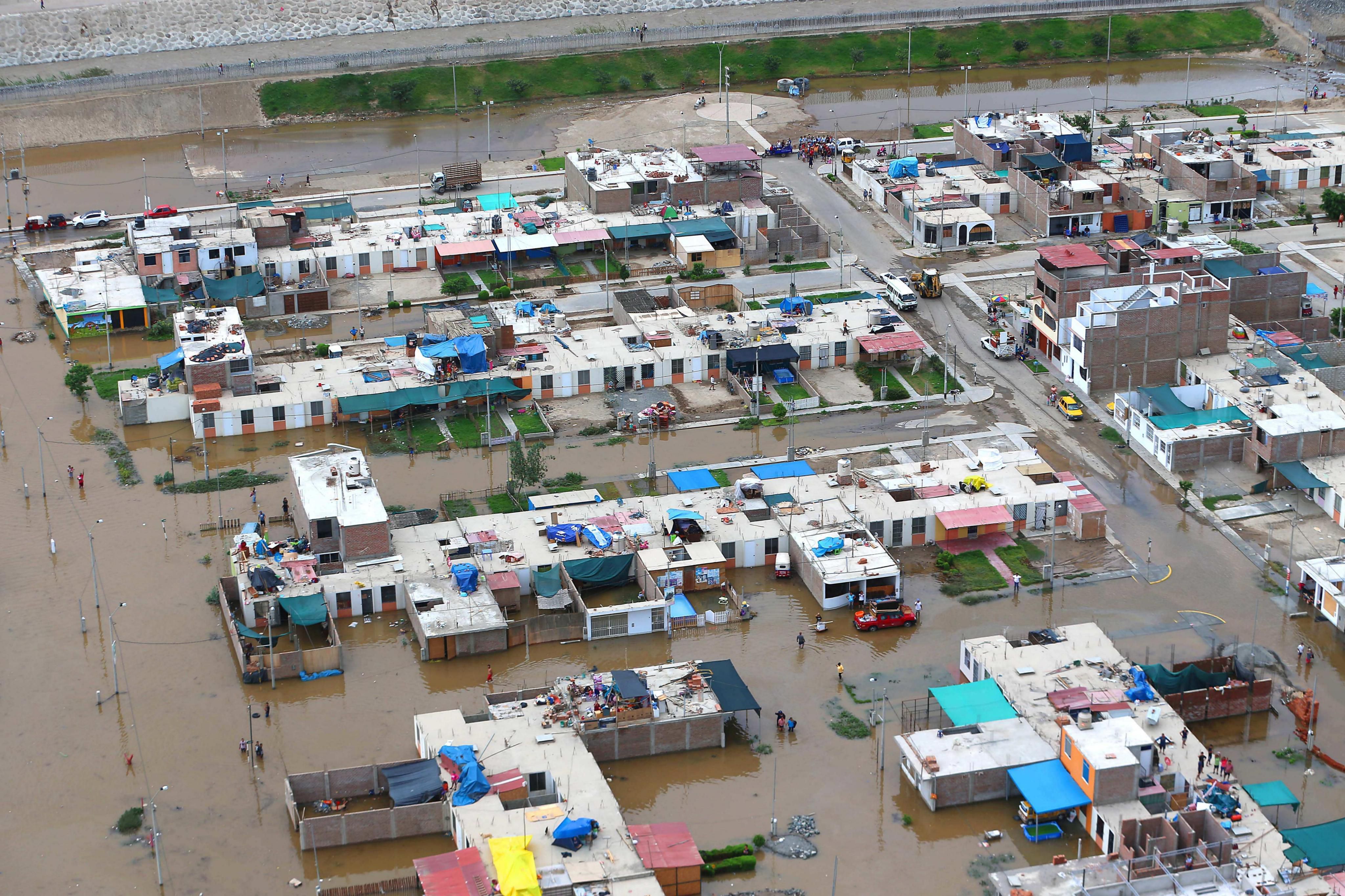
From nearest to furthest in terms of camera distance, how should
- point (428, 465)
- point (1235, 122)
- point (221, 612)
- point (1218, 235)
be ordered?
1. point (221, 612)
2. point (428, 465)
3. point (1218, 235)
4. point (1235, 122)

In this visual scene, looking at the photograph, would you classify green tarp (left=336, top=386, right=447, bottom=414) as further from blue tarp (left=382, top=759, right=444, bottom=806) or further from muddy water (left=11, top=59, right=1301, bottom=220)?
muddy water (left=11, top=59, right=1301, bottom=220)

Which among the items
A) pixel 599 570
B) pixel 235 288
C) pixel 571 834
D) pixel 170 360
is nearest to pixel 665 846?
pixel 571 834

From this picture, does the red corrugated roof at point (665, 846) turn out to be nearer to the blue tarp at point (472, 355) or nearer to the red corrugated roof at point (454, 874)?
the red corrugated roof at point (454, 874)

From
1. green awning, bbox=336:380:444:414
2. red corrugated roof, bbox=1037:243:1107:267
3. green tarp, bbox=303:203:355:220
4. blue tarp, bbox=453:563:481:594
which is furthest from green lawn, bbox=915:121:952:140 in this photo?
blue tarp, bbox=453:563:481:594

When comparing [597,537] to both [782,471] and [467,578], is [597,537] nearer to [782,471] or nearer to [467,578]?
[467,578]

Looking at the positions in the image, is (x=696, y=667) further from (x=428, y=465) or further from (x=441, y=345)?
(x=441, y=345)

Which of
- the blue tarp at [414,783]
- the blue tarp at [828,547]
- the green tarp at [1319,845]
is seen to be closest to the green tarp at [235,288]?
the blue tarp at [828,547]

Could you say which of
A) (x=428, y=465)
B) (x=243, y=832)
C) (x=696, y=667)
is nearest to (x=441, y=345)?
(x=428, y=465)
